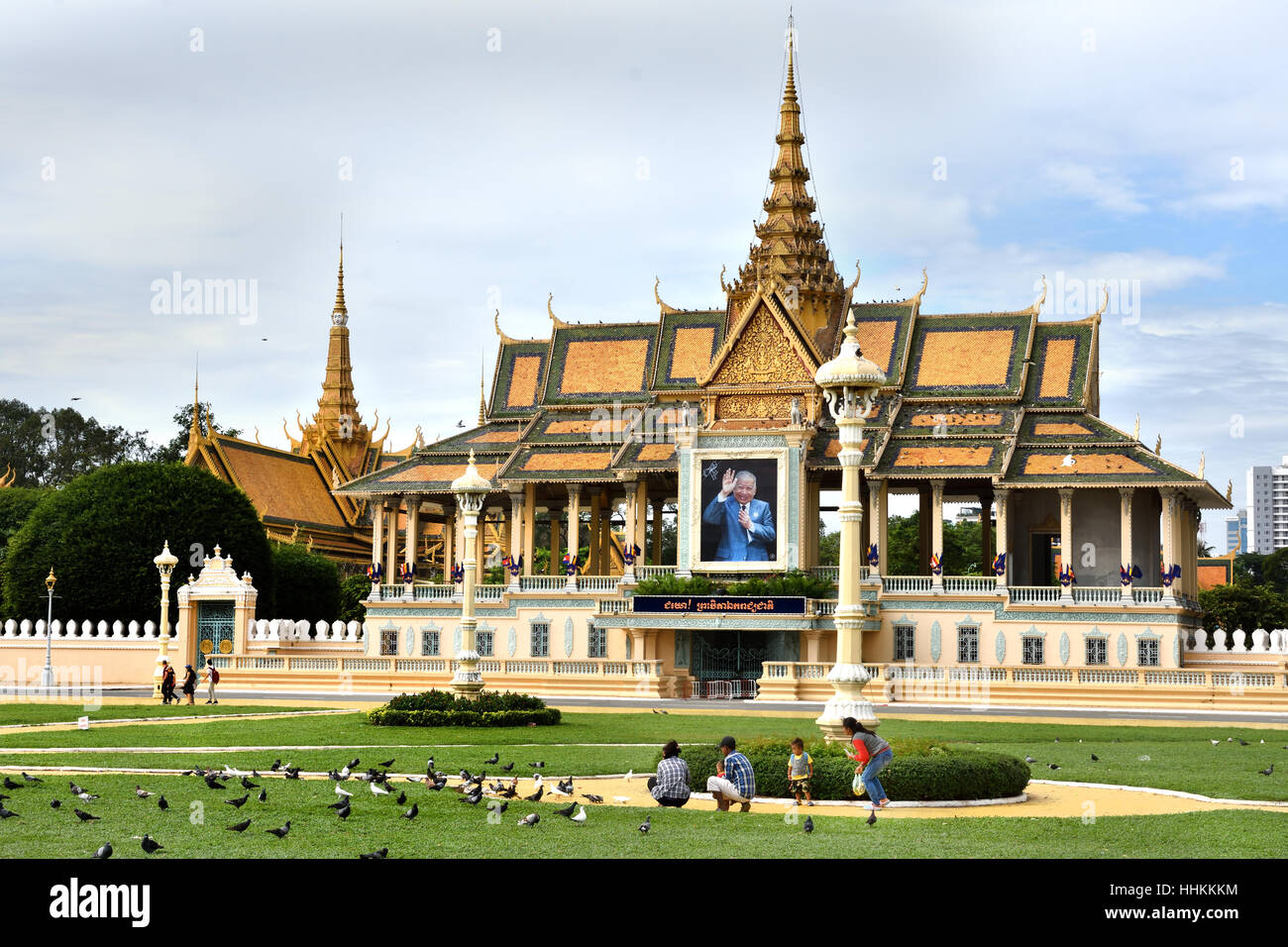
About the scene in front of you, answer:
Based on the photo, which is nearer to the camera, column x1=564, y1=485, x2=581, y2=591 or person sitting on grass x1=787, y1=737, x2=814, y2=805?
person sitting on grass x1=787, y1=737, x2=814, y2=805

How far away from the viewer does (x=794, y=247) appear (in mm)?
68688

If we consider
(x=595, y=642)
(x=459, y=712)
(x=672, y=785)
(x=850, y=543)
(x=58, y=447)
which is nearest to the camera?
(x=672, y=785)

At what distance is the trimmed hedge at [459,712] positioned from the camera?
33.2 meters

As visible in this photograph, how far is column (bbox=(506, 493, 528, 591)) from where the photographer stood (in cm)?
6019

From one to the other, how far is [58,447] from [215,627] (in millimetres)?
53570

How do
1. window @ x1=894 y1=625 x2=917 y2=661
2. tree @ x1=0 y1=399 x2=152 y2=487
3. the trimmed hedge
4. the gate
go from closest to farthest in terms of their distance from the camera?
the trimmed hedge < window @ x1=894 y1=625 x2=917 y2=661 < the gate < tree @ x1=0 y1=399 x2=152 y2=487

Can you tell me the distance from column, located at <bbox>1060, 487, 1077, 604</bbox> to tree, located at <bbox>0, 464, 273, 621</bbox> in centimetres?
3042

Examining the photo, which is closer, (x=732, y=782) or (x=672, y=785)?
(x=672, y=785)

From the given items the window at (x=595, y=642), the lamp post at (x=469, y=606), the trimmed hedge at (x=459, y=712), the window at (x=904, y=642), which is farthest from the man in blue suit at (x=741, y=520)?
the trimmed hedge at (x=459, y=712)

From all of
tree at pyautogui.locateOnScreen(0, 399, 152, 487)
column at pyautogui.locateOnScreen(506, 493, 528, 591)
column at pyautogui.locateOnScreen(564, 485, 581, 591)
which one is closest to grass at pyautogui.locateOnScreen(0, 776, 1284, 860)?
column at pyautogui.locateOnScreen(564, 485, 581, 591)

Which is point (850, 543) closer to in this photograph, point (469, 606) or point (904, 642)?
point (469, 606)

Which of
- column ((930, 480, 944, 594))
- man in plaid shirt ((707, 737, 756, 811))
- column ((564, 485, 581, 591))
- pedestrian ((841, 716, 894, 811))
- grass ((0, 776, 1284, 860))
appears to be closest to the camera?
grass ((0, 776, 1284, 860))

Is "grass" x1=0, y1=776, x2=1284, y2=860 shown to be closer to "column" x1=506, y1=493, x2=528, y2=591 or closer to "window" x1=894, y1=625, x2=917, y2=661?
"window" x1=894, y1=625, x2=917, y2=661

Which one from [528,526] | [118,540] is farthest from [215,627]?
[528,526]
